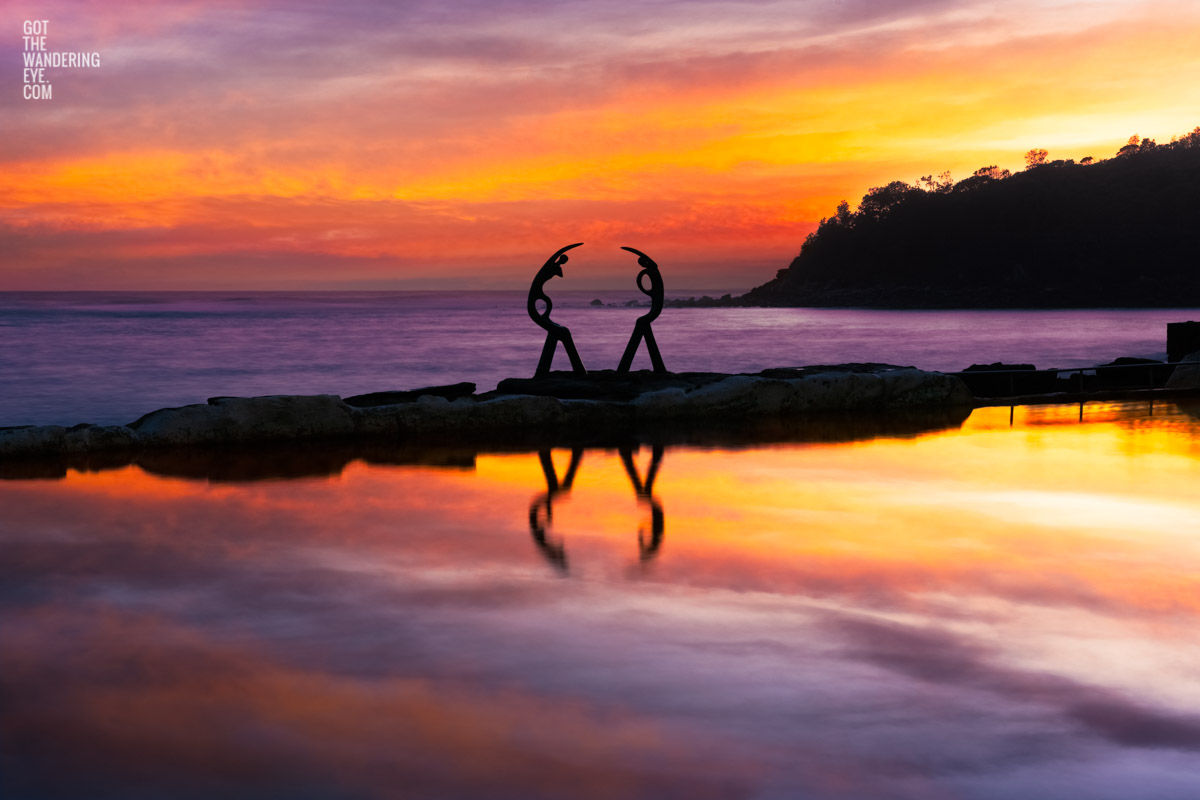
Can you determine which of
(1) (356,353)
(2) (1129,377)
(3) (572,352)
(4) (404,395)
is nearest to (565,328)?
(3) (572,352)

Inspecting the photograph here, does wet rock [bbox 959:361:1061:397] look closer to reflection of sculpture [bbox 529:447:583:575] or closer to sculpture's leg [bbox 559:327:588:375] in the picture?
sculpture's leg [bbox 559:327:588:375]

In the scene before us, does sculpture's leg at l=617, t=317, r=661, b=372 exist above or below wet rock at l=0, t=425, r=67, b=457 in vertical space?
above

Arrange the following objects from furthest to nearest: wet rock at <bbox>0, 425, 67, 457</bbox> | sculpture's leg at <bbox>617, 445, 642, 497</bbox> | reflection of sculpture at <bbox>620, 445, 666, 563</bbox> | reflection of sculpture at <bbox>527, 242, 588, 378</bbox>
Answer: reflection of sculpture at <bbox>527, 242, 588, 378</bbox> → wet rock at <bbox>0, 425, 67, 457</bbox> → sculpture's leg at <bbox>617, 445, 642, 497</bbox> → reflection of sculpture at <bbox>620, 445, 666, 563</bbox>

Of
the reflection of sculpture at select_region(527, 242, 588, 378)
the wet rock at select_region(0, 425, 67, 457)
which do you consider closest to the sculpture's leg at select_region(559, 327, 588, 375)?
the reflection of sculpture at select_region(527, 242, 588, 378)

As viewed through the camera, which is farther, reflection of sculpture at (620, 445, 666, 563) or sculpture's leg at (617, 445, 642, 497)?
sculpture's leg at (617, 445, 642, 497)

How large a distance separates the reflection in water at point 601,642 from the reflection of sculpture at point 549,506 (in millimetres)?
70

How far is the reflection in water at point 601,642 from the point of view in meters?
3.45

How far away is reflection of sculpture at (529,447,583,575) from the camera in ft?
20.3

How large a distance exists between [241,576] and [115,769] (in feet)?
7.59

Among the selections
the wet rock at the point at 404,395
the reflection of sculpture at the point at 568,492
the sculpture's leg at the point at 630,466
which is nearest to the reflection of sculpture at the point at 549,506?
the reflection of sculpture at the point at 568,492

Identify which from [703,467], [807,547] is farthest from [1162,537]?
[703,467]

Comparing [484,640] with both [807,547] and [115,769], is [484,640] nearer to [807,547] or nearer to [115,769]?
[115,769]

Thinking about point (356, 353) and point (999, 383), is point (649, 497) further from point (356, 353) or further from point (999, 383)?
point (356, 353)

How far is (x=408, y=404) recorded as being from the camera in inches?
442
